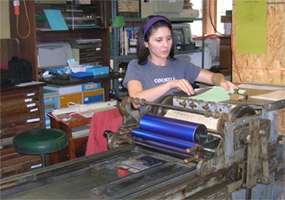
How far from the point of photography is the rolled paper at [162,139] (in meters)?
1.50

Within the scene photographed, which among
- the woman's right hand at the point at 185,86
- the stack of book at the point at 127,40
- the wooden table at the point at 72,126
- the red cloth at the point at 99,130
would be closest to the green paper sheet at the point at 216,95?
the woman's right hand at the point at 185,86

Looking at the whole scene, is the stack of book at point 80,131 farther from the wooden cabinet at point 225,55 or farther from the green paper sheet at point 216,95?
the wooden cabinet at point 225,55

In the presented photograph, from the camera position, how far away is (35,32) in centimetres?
353

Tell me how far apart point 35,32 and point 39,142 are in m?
1.33

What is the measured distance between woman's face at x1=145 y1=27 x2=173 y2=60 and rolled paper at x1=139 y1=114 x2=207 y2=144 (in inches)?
24.0

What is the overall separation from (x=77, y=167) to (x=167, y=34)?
100 cm

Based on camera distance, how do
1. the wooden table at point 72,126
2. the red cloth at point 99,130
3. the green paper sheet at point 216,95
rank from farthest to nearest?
the wooden table at point 72,126, the red cloth at point 99,130, the green paper sheet at point 216,95

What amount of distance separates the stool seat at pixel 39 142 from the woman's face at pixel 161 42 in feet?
3.21

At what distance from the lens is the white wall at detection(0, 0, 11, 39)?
12.5ft

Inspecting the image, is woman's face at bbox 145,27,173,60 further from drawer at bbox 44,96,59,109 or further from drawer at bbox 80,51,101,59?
drawer at bbox 80,51,101,59

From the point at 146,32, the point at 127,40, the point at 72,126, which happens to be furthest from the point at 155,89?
the point at 127,40

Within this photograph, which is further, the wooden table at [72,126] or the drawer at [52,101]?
the drawer at [52,101]

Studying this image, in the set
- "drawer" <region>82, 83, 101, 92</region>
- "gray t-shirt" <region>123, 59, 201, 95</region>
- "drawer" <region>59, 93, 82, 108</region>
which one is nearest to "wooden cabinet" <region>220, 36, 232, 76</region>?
"drawer" <region>82, 83, 101, 92</region>

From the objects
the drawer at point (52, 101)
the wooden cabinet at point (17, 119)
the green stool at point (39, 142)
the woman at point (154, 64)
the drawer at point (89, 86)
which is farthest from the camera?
the drawer at point (89, 86)
